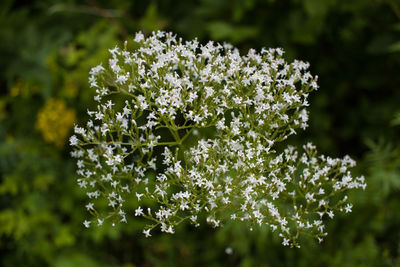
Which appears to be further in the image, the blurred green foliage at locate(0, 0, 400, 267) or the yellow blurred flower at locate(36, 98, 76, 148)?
the yellow blurred flower at locate(36, 98, 76, 148)

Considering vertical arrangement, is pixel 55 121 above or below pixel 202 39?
below

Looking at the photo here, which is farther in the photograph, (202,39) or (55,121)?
(55,121)

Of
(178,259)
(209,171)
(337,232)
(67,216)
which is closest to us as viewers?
(209,171)

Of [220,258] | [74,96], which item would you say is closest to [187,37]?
[74,96]

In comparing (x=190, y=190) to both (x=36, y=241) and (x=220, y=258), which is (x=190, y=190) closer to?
(x=220, y=258)
